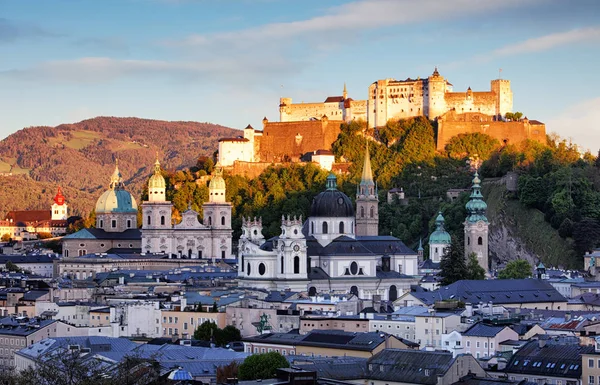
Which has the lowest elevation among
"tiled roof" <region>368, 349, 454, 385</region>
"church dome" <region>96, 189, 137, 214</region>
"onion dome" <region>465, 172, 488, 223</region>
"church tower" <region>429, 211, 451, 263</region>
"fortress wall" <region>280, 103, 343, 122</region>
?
"tiled roof" <region>368, 349, 454, 385</region>

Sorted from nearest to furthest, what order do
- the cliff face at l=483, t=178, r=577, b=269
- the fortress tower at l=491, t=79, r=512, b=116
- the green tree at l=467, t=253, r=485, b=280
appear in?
1. the green tree at l=467, t=253, r=485, b=280
2. the cliff face at l=483, t=178, r=577, b=269
3. the fortress tower at l=491, t=79, r=512, b=116

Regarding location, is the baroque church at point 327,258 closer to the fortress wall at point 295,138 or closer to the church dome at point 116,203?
the church dome at point 116,203

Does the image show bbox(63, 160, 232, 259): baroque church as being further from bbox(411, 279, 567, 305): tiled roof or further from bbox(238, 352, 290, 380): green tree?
bbox(238, 352, 290, 380): green tree

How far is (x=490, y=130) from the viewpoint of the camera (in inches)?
5792

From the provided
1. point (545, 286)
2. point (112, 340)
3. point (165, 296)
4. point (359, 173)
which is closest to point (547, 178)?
point (359, 173)

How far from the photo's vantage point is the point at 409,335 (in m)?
70.2

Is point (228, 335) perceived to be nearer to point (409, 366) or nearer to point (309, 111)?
point (409, 366)

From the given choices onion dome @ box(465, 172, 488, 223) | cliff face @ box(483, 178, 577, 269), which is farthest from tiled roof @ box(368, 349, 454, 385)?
cliff face @ box(483, 178, 577, 269)

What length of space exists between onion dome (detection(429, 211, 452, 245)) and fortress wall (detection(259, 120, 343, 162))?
30634mm

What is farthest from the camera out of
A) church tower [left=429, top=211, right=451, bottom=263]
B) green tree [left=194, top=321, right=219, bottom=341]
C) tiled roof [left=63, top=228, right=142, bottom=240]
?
tiled roof [left=63, top=228, right=142, bottom=240]

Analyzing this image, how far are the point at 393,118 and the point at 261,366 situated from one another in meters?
97.4

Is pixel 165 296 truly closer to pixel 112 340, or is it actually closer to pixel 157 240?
pixel 112 340

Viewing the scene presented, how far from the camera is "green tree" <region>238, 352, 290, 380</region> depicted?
2136 inches

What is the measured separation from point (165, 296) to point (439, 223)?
3971 cm
